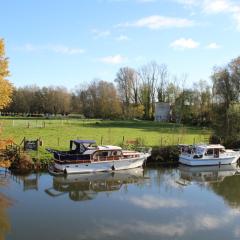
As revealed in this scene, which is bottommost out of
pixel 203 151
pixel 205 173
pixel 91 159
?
pixel 205 173

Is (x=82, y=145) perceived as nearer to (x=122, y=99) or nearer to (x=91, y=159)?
(x=91, y=159)

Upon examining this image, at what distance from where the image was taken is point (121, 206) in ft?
78.0

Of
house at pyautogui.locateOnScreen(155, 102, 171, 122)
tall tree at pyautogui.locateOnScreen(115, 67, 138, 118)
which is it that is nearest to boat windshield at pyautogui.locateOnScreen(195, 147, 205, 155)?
house at pyautogui.locateOnScreen(155, 102, 171, 122)

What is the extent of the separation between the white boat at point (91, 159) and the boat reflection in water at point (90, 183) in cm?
50

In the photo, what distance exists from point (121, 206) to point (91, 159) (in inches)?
379

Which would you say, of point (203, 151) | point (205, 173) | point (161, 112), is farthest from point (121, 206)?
point (161, 112)

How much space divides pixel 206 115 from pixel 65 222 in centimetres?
6729

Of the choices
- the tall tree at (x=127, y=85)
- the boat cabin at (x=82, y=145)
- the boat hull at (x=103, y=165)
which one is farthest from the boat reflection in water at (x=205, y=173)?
the tall tree at (x=127, y=85)

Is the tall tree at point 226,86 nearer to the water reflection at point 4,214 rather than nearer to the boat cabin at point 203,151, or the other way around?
the boat cabin at point 203,151

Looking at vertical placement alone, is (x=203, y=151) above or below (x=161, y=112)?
below

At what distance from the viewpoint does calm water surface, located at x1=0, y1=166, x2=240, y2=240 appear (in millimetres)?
19156

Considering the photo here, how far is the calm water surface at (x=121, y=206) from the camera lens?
62.8 ft

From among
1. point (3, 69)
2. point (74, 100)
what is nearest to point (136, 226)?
point (3, 69)

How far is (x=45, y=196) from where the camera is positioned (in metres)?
25.6
